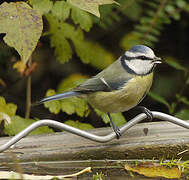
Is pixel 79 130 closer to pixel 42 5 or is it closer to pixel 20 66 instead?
pixel 42 5

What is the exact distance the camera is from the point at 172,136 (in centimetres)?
145

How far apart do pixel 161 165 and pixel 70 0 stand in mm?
681

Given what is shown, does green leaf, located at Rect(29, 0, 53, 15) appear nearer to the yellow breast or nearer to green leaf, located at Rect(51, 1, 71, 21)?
green leaf, located at Rect(51, 1, 71, 21)

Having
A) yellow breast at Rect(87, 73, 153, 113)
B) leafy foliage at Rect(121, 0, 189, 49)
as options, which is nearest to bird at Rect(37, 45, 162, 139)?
yellow breast at Rect(87, 73, 153, 113)

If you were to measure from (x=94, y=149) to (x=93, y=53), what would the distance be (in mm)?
1183

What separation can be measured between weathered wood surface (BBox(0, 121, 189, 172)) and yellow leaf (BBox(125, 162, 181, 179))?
7 centimetres

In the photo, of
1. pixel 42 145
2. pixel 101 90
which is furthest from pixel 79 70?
pixel 42 145

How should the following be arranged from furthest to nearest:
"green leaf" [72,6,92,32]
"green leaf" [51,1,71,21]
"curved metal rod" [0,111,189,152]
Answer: "green leaf" [72,6,92,32]
"green leaf" [51,1,71,21]
"curved metal rod" [0,111,189,152]

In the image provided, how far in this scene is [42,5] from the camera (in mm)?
1620

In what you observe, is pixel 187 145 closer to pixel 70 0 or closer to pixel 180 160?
pixel 180 160

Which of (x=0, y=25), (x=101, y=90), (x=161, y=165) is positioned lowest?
(x=161, y=165)

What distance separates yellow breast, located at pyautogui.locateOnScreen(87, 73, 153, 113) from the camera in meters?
1.63

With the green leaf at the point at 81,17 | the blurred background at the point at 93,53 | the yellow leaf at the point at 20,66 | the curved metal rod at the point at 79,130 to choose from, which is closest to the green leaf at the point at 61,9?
the blurred background at the point at 93,53

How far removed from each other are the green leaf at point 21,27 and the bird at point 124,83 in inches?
18.9
